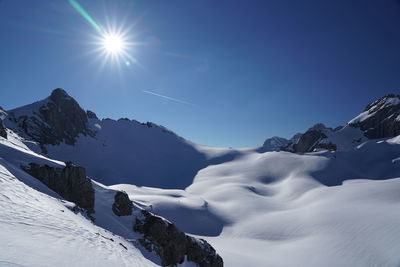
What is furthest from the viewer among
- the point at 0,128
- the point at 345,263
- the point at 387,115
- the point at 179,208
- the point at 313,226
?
the point at 387,115

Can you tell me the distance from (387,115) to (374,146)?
29565 millimetres

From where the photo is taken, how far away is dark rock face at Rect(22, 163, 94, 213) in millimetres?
17281

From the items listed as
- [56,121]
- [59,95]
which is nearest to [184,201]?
[56,121]

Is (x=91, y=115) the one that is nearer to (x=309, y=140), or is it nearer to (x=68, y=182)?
(x=68, y=182)

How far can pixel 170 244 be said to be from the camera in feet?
60.6

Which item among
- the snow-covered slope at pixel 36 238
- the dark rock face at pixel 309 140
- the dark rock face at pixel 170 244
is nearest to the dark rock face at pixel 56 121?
the dark rock face at pixel 170 244

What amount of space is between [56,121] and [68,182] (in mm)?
76504

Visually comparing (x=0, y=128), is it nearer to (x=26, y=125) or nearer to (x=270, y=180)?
(x=26, y=125)

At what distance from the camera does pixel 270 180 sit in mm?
69688

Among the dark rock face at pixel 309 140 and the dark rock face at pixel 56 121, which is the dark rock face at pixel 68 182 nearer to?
the dark rock face at pixel 56 121

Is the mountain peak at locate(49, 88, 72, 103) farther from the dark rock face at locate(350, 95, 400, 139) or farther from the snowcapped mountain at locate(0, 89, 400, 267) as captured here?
the dark rock face at locate(350, 95, 400, 139)

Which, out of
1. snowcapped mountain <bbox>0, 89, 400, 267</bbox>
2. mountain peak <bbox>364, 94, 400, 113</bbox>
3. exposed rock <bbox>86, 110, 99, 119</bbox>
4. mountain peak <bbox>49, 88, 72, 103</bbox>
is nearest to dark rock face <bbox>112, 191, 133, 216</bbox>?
snowcapped mountain <bbox>0, 89, 400, 267</bbox>

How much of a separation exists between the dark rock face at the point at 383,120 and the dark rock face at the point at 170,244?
10935 centimetres

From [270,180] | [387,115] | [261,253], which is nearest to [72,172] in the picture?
[261,253]
